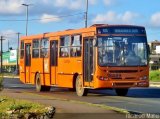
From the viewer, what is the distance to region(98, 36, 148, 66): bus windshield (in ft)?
79.6

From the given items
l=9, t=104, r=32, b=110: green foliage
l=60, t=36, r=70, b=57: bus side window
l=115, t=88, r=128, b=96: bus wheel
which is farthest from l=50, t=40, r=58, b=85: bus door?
l=9, t=104, r=32, b=110: green foliage

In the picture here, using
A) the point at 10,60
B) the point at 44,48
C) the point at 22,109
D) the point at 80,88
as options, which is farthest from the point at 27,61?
the point at 10,60

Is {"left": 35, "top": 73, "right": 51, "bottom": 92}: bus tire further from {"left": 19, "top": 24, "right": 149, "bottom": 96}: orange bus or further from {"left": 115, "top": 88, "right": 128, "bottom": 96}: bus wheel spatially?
{"left": 115, "top": 88, "right": 128, "bottom": 96}: bus wheel

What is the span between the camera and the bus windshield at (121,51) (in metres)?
24.3

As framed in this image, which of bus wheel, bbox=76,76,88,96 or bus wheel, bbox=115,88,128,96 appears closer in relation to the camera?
bus wheel, bbox=76,76,88,96

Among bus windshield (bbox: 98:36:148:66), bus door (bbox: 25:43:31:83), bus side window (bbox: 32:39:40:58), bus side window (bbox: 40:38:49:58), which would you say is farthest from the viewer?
bus door (bbox: 25:43:31:83)

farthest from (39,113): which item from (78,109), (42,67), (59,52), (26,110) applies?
(42,67)

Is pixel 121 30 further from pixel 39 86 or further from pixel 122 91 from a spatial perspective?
pixel 39 86

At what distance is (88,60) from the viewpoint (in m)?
25.0

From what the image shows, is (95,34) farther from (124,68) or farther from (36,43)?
(36,43)

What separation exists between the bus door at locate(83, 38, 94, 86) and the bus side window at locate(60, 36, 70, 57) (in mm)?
2005

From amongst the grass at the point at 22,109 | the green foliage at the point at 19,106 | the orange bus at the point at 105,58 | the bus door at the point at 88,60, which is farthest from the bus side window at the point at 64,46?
the green foliage at the point at 19,106

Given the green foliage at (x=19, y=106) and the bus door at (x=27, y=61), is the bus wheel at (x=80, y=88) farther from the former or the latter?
the green foliage at (x=19, y=106)

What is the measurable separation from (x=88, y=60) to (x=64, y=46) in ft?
9.29
